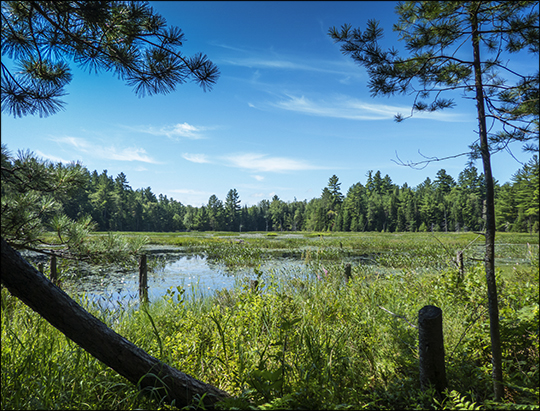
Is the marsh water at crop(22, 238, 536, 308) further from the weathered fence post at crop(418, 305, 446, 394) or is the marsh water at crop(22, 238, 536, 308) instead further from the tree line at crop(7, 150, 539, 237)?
the tree line at crop(7, 150, 539, 237)

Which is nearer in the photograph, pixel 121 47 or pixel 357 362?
pixel 121 47

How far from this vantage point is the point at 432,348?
2.15m

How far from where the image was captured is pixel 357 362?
2.88 m

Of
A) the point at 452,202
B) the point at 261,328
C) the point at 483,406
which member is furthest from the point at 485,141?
the point at 452,202

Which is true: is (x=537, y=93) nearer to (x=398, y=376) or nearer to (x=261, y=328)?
(x=398, y=376)

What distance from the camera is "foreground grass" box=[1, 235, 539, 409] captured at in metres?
1.84

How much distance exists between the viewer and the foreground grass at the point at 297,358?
1837mm

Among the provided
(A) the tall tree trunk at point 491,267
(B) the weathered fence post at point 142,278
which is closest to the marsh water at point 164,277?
(B) the weathered fence post at point 142,278

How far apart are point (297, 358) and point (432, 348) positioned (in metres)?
1.14

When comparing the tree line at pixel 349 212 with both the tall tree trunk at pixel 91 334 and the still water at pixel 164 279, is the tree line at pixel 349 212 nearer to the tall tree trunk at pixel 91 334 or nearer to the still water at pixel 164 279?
the still water at pixel 164 279

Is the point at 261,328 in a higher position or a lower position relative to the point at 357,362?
higher

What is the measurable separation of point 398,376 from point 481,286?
2308 millimetres

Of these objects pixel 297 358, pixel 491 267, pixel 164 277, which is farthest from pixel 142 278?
pixel 491 267

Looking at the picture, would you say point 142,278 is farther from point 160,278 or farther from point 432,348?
point 432,348
